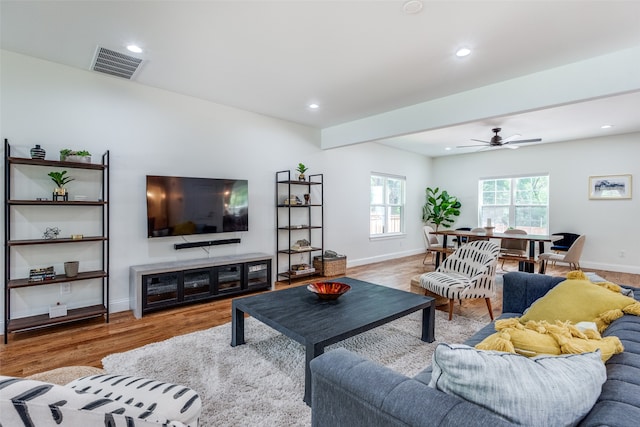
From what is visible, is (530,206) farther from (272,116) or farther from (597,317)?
(597,317)

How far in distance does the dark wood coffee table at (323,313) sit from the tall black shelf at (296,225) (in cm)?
222

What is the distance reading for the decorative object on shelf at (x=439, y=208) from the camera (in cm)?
793

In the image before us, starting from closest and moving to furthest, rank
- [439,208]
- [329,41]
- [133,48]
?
1. [329,41]
2. [133,48]
3. [439,208]

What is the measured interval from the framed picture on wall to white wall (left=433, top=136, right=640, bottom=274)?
8 centimetres

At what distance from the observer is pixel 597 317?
1620 mm

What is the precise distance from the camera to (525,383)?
0.86m

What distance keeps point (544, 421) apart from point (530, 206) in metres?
7.57

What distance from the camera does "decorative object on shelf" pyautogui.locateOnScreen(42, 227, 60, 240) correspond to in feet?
10.4

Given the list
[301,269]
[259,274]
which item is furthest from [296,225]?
[259,274]

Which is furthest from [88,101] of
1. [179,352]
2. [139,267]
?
[179,352]

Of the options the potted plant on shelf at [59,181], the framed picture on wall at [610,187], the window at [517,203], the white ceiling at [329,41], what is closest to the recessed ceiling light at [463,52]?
the white ceiling at [329,41]

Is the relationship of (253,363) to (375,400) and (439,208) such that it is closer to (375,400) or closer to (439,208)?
(375,400)

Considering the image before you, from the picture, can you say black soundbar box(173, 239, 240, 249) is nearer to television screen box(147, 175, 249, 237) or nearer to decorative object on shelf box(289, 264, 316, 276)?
television screen box(147, 175, 249, 237)

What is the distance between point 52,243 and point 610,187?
8.79 metres
